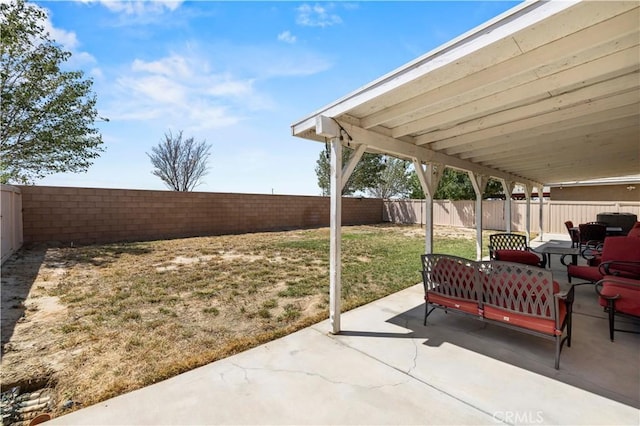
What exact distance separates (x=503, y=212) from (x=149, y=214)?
1625 centimetres

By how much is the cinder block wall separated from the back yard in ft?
4.35

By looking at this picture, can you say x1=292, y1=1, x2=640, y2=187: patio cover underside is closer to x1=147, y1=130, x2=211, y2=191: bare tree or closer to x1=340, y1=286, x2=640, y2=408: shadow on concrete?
x1=340, y1=286, x2=640, y2=408: shadow on concrete

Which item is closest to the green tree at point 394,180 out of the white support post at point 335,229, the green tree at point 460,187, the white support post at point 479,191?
the green tree at point 460,187

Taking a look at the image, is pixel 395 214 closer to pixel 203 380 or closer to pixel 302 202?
pixel 302 202

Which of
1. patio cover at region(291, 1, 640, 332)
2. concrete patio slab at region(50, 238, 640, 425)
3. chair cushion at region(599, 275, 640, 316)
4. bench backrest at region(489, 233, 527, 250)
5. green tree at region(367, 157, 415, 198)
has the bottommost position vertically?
concrete patio slab at region(50, 238, 640, 425)

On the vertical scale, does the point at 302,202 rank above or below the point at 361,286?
above

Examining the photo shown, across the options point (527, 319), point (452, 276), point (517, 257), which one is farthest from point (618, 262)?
point (452, 276)

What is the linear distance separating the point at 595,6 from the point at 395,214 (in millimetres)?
19014

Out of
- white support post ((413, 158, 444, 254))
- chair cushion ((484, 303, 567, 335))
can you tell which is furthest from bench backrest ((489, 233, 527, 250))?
chair cushion ((484, 303, 567, 335))

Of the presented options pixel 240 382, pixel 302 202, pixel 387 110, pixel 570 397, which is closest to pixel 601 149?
pixel 387 110

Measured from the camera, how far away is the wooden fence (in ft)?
42.5

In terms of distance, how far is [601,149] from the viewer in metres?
5.60

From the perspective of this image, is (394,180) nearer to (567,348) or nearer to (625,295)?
(625,295)

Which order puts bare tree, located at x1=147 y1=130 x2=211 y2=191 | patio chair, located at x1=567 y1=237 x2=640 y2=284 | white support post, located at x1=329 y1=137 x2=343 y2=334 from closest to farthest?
white support post, located at x1=329 y1=137 x2=343 y2=334, patio chair, located at x1=567 y1=237 x2=640 y2=284, bare tree, located at x1=147 y1=130 x2=211 y2=191
